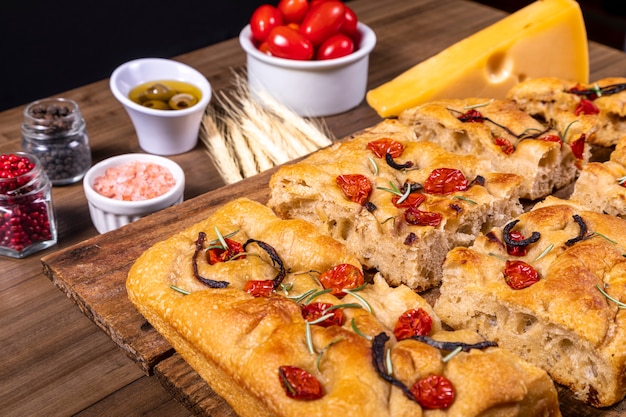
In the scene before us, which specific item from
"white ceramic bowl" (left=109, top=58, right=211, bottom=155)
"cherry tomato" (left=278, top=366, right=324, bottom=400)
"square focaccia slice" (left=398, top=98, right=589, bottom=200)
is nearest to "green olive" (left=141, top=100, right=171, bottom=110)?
"white ceramic bowl" (left=109, top=58, right=211, bottom=155)

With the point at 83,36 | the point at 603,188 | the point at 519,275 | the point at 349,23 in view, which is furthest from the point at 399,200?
the point at 83,36

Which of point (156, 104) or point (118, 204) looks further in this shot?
point (156, 104)

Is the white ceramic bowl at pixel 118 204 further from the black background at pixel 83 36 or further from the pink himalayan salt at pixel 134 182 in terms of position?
the black background at pixel 83 36

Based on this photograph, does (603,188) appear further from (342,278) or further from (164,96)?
(164,96)

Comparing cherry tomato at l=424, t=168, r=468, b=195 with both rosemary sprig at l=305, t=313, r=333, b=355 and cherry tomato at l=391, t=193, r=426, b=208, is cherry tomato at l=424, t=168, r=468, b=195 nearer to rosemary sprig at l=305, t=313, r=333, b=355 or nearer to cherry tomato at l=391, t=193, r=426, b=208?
cherry tomato at l=391, t=193, r=426, b=208

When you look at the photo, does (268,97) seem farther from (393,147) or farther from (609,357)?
(609,357)

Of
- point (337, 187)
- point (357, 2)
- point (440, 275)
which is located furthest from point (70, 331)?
point (357, 2)
